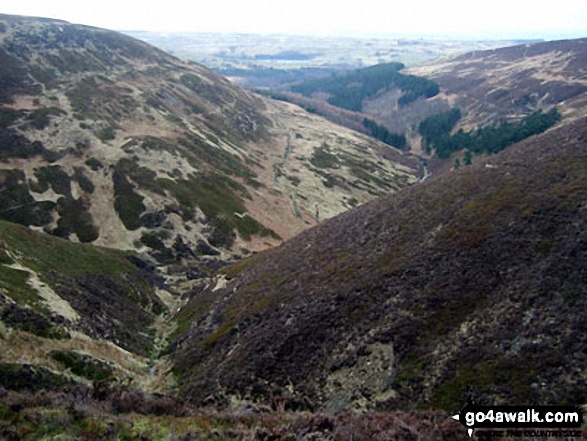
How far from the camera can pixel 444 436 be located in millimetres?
21672

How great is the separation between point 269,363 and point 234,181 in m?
95.5

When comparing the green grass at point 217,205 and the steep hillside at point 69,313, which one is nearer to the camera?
the steep hillside at point 69,313

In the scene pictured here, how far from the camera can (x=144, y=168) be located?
10931cm

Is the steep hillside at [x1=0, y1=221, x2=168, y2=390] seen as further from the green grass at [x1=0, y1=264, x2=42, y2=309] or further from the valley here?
the valley

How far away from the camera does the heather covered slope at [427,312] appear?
2953cm

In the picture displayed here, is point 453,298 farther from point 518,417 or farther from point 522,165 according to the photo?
point 522,165

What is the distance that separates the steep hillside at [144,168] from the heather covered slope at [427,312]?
39.3m

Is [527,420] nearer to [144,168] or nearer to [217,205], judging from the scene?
[217,205]

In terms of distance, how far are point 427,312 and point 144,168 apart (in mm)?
90227

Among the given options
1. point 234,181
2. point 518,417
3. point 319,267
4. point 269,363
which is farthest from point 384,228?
point 234,181

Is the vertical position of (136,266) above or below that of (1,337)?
below

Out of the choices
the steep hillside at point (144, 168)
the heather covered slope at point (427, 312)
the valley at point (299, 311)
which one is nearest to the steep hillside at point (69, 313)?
the valley at point (299, 311)

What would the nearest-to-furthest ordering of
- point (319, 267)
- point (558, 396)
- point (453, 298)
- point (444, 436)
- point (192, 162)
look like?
point (444, 436) → point (558, 396) → point (453, 298) → point (319, 267) → point (192, 162)

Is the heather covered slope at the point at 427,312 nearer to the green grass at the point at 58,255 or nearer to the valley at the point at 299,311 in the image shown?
the valley at the point at 299,311
